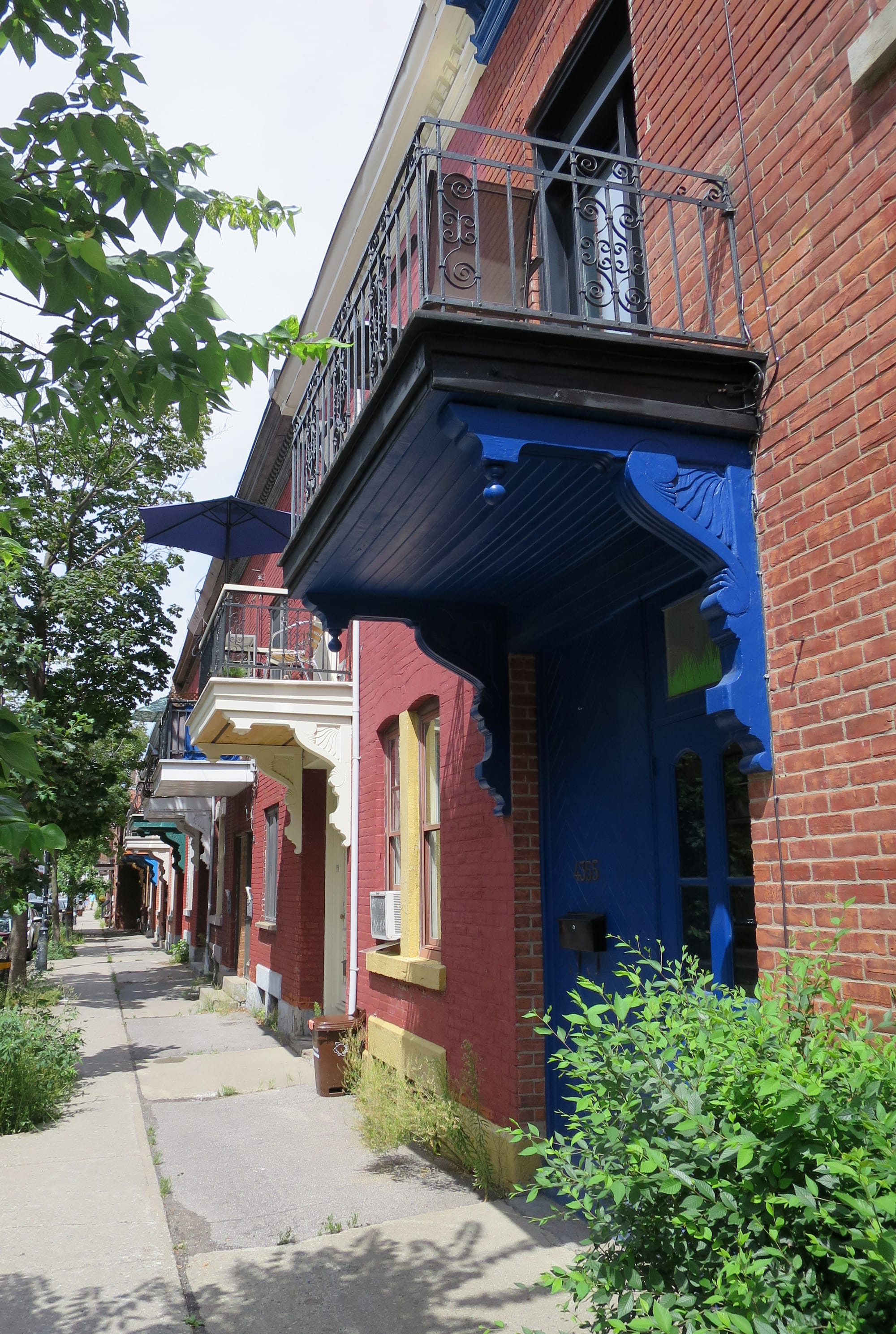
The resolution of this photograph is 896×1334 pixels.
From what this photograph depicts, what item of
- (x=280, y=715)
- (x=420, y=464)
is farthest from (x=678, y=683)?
(x=280, y=715)

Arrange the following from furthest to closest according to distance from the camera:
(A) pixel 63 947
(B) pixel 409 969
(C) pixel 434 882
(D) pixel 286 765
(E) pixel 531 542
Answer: (A) pixel 63 947, (D) pixel 286 765, (C) pixel 434 882, (B) pixel 409 969, (E) pixel 531 542

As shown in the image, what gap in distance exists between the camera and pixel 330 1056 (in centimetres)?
898

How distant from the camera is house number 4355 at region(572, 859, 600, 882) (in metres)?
5.62

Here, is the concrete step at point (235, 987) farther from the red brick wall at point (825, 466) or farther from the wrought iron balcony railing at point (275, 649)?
the red brick wall at point (825, 466)

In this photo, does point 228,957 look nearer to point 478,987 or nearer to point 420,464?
point 478,987

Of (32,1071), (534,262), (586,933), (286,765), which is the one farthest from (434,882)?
(534,262)

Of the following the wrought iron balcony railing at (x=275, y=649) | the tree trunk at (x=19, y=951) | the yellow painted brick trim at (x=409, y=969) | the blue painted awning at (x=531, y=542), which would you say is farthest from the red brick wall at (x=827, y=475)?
the tree trunk at (x=19, y=951)

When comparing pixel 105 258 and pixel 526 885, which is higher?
pixel 105 258

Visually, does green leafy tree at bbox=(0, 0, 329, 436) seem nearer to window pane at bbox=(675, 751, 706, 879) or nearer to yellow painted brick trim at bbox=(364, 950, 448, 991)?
window pane at bbox=(675, 751, 706, 879)

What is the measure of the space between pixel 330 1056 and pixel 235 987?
785 cm

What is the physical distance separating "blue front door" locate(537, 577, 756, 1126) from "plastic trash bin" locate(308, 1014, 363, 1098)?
340cm

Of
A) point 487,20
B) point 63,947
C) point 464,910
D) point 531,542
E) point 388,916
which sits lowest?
point 63,947

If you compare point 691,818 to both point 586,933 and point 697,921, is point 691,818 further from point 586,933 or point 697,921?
point 586,933

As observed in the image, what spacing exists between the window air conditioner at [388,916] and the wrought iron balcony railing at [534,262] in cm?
357
